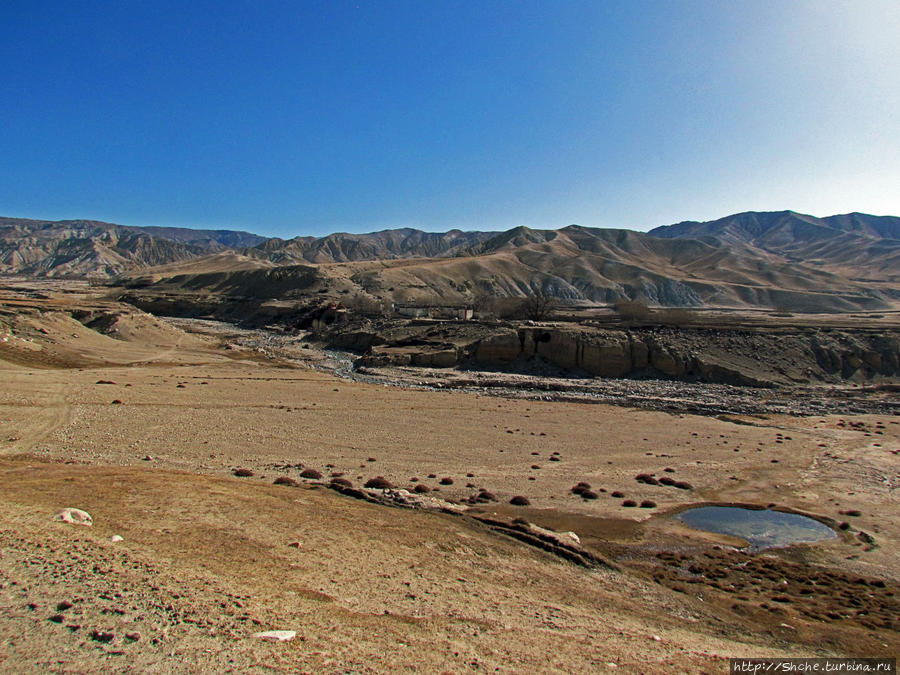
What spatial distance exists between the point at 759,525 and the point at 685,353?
3693 cm

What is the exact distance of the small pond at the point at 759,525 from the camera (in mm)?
16578

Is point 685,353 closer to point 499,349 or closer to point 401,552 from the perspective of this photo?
point 499,349

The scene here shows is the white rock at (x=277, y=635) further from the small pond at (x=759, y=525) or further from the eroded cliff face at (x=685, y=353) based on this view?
the eroded cliff face at (x=685, y=353)

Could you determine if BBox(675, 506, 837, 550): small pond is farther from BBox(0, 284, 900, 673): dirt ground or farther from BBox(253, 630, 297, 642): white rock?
BBox(253, 630, 297, 642): white rock

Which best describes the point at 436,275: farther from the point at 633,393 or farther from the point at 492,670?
the point at 492,670

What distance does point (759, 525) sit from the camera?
58.2ft

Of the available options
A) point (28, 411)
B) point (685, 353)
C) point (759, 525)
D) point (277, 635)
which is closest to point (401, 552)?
point (277, 635)

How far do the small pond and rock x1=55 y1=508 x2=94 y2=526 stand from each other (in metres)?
16.8

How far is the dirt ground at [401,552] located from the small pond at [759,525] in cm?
63

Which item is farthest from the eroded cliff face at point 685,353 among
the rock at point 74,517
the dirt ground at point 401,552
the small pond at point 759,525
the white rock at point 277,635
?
the white rock at point 277,635

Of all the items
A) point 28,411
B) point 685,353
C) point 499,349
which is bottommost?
point 28,411

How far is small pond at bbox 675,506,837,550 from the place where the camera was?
54.4 ft

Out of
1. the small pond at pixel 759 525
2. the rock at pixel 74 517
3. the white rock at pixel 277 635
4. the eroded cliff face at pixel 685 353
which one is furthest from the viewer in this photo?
the eroded cliff face at pixel 685 353

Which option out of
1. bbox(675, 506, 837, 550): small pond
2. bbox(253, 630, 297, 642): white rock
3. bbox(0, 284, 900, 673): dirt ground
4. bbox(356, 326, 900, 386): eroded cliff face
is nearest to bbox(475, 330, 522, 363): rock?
bbox(356, 326, 900, 386): eroded cliff face
